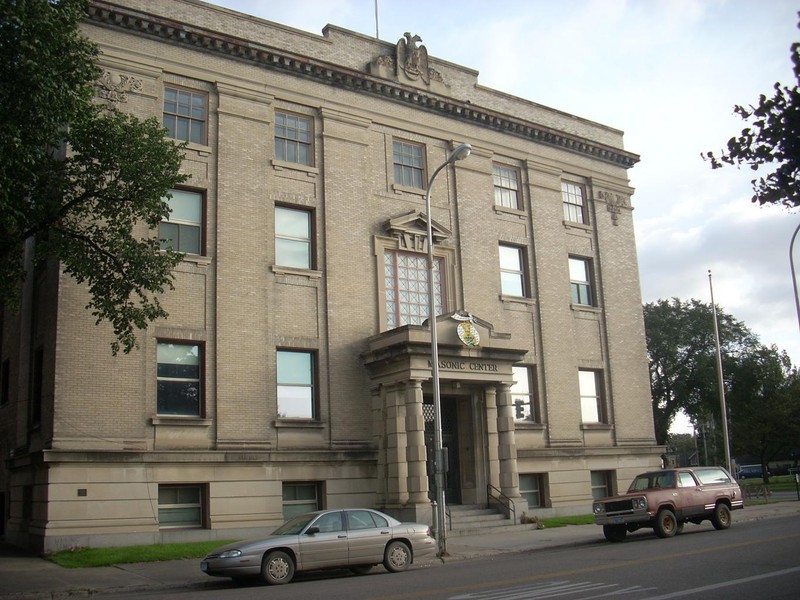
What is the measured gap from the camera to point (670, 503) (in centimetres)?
2253

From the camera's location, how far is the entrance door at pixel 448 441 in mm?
28078

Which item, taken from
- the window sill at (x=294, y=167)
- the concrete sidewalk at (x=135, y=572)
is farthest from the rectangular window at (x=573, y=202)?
the concrete sidewalk at (x=135, y=572)

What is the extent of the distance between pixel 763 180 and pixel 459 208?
2196 centimetres

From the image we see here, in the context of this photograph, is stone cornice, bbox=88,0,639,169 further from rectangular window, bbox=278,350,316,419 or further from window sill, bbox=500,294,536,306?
rectangular window, bbox=278,350,316,419

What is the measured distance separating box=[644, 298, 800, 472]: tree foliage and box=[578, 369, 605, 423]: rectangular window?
32445 millimetres

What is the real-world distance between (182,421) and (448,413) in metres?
9.63

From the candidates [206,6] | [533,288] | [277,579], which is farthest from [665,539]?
[206,6]

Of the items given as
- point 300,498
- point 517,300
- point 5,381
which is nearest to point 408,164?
point 517,300

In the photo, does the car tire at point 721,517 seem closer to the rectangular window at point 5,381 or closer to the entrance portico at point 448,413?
the entrance portico at point 448,413

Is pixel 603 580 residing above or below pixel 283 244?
below

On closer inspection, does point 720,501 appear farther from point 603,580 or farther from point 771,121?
point 771,121

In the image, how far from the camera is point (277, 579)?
16172 millimetres

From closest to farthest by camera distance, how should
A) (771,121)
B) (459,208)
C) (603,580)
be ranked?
(771,121) < (603,580) < (459,208)

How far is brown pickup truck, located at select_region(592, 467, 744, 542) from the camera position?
22.2 meters
